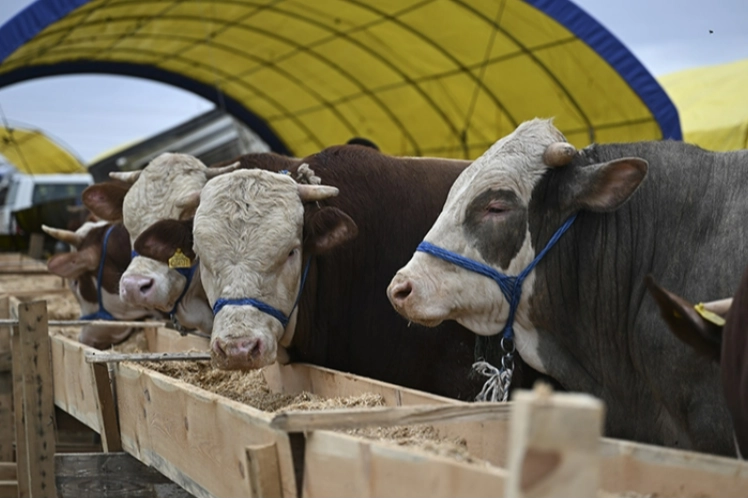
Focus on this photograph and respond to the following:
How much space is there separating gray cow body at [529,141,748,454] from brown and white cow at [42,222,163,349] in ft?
13.2

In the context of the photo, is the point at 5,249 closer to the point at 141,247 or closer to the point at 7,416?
the point at 7,416

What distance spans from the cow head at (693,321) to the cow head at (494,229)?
3.31 feet

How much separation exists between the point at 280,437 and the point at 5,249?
1777 centimetres

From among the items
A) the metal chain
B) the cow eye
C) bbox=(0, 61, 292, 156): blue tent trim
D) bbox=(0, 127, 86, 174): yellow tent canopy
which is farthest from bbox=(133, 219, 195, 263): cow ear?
bbox=(0, 127, 86, 174): yellow tent canopy

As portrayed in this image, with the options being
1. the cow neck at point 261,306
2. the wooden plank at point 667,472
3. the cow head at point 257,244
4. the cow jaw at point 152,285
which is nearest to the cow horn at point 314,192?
the cow head at point 257,244

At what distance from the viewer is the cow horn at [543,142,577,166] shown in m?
3.51

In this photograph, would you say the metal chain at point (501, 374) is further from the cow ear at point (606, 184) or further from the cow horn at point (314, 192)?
the cow horn at point (314, 192)

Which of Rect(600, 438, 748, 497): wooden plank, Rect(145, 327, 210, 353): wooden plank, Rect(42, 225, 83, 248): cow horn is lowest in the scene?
Answer: Rect(145, 327, 210, 353): wooden plank

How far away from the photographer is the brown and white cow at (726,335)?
2146 millimetres

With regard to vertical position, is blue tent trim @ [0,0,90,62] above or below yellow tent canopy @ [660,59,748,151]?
above

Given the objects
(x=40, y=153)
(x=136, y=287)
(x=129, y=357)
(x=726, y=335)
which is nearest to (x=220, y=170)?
(x=136, y=287)

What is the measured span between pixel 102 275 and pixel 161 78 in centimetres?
969

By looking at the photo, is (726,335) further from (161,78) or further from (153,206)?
(161,78)

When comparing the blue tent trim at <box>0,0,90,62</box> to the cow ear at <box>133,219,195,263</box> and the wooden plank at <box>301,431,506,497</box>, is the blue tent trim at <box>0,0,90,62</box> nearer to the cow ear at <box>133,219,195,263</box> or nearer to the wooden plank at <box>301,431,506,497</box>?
the cow ear at <box>133,219,195,263</box>
